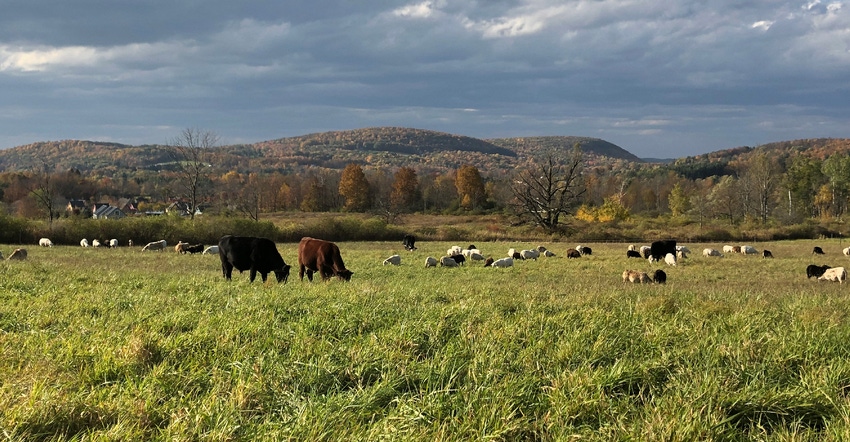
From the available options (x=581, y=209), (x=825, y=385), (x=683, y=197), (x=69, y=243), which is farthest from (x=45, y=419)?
(x=683, y=197)

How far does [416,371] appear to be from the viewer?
178 inches

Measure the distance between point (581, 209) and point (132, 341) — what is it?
92724 millimetres

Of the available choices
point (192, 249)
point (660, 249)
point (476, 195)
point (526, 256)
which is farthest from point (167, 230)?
point (476, 195)

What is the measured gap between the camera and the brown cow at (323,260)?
17281mm

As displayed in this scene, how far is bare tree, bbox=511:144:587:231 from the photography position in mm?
68312

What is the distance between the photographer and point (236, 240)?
16844 mm

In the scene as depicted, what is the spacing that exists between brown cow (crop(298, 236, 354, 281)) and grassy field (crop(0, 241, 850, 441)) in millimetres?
9580

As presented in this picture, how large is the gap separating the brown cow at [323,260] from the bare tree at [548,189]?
51.7 metres

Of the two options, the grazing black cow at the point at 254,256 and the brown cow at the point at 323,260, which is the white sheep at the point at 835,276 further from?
the grazing black cow at the point at 254,256

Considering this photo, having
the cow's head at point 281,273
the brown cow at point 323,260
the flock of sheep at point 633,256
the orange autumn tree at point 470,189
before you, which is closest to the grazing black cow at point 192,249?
the flock of sheep at point 633,256

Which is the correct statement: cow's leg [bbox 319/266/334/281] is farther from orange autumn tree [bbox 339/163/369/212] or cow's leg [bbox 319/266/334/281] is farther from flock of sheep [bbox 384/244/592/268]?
orange autumn tree [bbox 339/163/369/212]

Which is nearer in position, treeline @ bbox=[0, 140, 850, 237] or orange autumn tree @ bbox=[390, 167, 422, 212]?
treeline @ bbox=[0, 140, 850, 237]

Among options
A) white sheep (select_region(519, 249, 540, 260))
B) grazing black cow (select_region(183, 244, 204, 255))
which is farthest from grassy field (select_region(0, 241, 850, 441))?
grazing black cow (select_region(183, 244, 204, 255))

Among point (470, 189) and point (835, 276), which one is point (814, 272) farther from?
point (470, 189)
